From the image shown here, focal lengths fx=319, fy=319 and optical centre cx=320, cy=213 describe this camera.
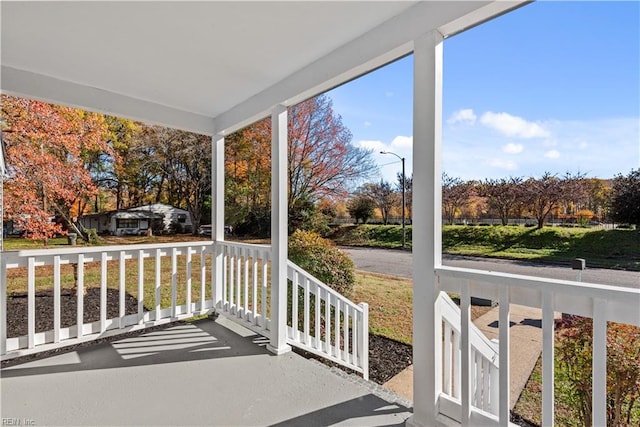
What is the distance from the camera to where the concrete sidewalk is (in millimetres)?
2389

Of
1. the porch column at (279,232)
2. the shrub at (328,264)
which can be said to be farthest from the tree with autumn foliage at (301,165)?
the porch column at (279,232)

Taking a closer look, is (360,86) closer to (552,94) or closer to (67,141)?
(552,94)

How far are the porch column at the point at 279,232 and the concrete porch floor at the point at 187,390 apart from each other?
8.5 inches

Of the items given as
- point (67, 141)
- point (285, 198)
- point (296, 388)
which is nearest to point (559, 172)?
point (285, 198)

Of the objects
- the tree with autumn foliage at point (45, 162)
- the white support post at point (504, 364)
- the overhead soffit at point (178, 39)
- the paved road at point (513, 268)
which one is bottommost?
the white support post at point (504, 364)

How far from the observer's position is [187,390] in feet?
7.33

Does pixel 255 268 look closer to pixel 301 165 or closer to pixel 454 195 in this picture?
pixel 301 165

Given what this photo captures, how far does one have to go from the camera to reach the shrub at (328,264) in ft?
12.9

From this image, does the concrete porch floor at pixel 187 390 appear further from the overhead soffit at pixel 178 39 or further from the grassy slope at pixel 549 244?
the overhead soffit at pixel 178 39

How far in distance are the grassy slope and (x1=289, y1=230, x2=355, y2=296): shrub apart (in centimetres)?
176

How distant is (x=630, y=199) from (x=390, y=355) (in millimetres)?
2793

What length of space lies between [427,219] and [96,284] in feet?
12.8

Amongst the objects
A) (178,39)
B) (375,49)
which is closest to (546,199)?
(375,49)

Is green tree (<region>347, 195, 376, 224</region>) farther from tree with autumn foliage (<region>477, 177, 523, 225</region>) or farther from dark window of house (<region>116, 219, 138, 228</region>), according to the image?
dark window of house (<region>116, 219, 138, 228</region>)
